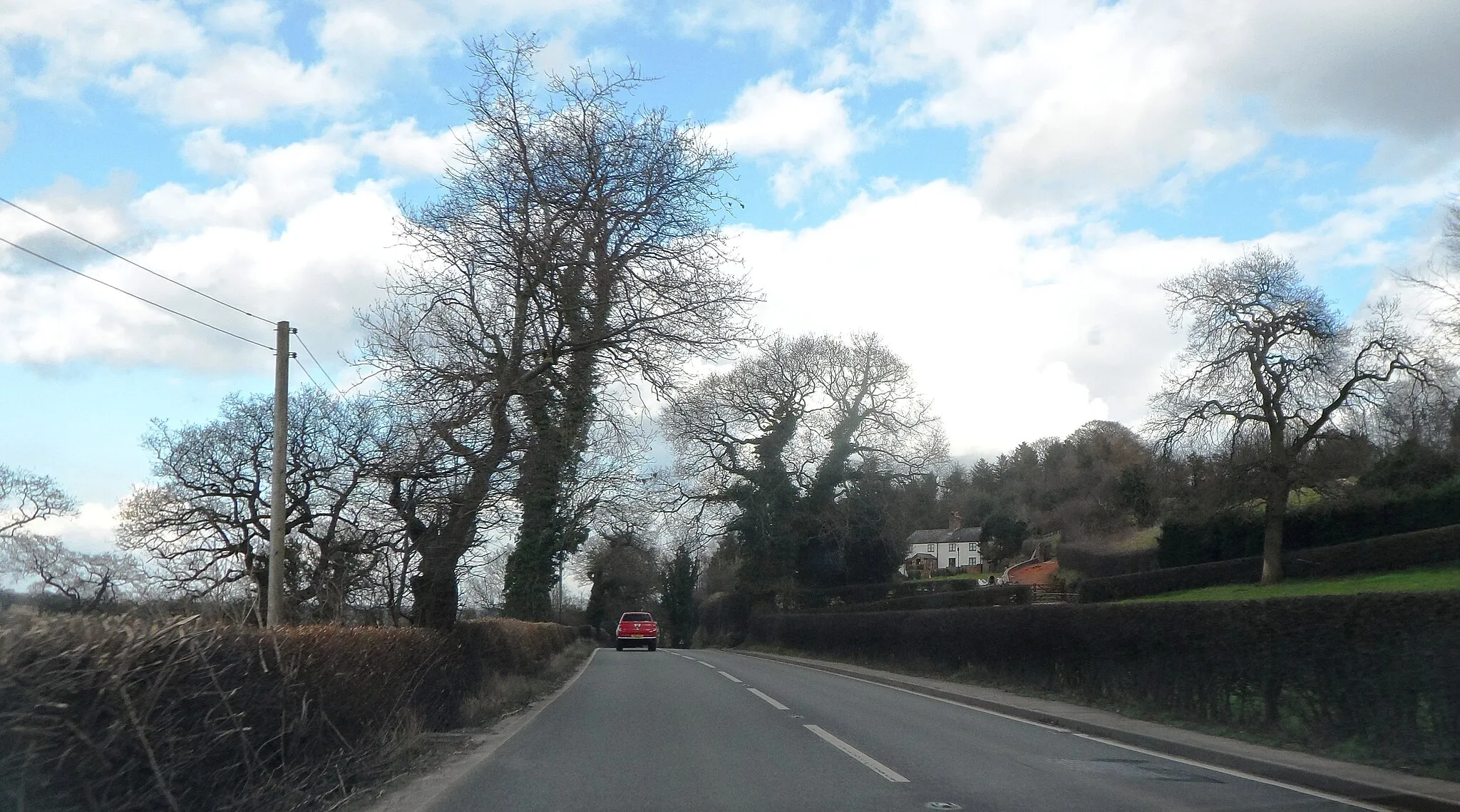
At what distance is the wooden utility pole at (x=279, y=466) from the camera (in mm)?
15445

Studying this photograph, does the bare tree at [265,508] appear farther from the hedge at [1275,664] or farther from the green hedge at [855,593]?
the green hedge at [855,593]

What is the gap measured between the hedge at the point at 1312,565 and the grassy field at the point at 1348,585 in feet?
1.68

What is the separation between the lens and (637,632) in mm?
47406

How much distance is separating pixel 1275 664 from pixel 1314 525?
3490 centimetres

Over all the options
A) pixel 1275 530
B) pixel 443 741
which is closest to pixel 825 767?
pixel 443 741

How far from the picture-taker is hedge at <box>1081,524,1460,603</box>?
109ft

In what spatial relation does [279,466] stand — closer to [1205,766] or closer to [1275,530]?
[1205,766]

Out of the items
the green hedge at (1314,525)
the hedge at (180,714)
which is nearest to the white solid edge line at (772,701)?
the hedge at (180,714)

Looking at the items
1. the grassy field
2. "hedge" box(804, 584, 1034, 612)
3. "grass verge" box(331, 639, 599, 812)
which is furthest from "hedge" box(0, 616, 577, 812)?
"hedge" box(804, 584, 1034, 612)

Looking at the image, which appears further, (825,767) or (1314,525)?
(1314,525)

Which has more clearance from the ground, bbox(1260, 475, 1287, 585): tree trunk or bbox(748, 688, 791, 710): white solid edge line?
bbox(1260, 475, 1287, 585): tree trunk

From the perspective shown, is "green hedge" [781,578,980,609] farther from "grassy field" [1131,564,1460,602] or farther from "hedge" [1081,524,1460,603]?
"grassy field" [1131,564,1460,602]

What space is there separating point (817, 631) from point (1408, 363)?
24.1m

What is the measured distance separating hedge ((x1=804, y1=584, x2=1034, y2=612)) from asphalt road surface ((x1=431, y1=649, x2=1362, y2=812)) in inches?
863
